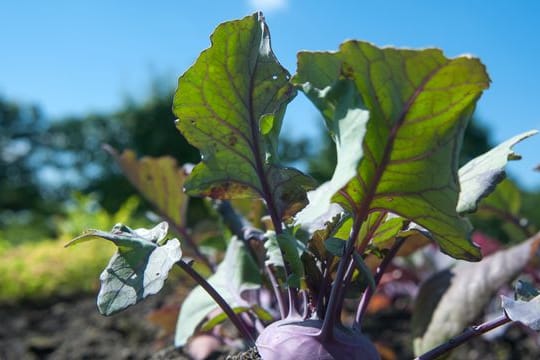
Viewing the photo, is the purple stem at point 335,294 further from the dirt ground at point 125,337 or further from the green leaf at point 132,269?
the dirt ground at point 125,337

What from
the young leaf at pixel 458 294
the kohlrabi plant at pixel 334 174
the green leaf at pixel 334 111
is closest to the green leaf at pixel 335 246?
the kohlrabi plant at pixel 334 174

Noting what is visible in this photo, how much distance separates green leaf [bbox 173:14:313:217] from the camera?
91cm

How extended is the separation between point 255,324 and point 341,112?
0.63 m

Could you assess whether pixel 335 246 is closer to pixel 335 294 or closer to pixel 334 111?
pixel 335 294

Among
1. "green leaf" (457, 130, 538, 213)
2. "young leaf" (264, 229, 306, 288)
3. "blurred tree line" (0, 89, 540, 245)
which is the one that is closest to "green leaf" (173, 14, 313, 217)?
"young leaf" (264, 229, 306, 288)

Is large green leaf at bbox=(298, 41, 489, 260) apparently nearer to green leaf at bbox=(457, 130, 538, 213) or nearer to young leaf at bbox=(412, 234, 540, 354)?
green leaf at bbox=(457, 130, 538, 213)

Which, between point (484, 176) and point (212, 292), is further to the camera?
point (212, 292)

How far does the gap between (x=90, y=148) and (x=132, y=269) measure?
28.7m

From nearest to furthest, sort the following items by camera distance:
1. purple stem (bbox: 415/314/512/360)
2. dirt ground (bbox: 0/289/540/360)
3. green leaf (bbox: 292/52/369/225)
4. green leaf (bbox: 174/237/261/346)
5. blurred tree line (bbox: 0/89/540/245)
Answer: green leaf (bbox: 292/52/369/225), purple stem (bbox: 415/314/512/360), green leaf (bbox: 174/237/261/346), dirt ground (bbox: 0/289/540/360), blurred tree line (bbox: 0/89/540/245)

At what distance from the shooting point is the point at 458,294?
1515 mm

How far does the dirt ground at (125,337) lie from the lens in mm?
2496

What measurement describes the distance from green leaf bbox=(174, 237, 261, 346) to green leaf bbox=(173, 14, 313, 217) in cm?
29

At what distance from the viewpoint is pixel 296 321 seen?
2.93 feet

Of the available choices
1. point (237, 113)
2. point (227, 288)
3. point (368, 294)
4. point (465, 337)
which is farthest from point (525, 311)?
point (227, 288)
